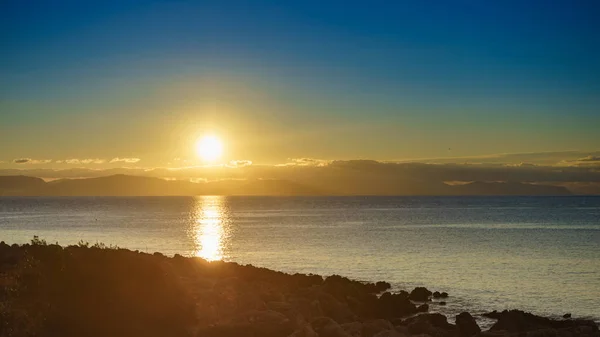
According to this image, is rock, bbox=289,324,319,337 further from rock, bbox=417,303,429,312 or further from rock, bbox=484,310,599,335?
rock, bbox=417,303,429,312

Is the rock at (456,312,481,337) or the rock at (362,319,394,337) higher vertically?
the rock at (362,319,394,337)

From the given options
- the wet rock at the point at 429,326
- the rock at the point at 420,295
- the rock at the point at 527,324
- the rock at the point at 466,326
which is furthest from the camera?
the rock at the point at 420,295

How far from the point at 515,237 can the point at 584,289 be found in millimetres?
49487

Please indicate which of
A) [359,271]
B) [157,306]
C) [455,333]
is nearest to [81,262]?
[157,306]

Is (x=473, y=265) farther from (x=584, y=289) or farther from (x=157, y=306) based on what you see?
(x=157, y=306)

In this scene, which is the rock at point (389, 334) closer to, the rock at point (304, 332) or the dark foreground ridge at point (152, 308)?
the dark foreground ridge at point (152, 308)

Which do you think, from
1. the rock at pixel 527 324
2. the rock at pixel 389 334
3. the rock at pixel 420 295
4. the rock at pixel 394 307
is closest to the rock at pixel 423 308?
the rock at pixel 394 307

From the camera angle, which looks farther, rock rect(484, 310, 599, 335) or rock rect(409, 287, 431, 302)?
rock rect(409, 287, 431, 302)

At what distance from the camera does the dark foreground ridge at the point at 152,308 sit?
21562mm

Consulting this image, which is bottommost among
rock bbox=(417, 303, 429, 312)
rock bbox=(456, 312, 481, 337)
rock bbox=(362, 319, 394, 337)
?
rock bbox=(417, 303, 429, 312)

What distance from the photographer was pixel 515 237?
90312 mm

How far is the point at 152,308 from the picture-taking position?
2297 cm

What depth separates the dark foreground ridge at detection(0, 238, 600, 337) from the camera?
2156cm

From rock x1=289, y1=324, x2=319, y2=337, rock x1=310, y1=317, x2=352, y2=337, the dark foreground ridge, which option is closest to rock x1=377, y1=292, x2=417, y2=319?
the dark foreground ridge
